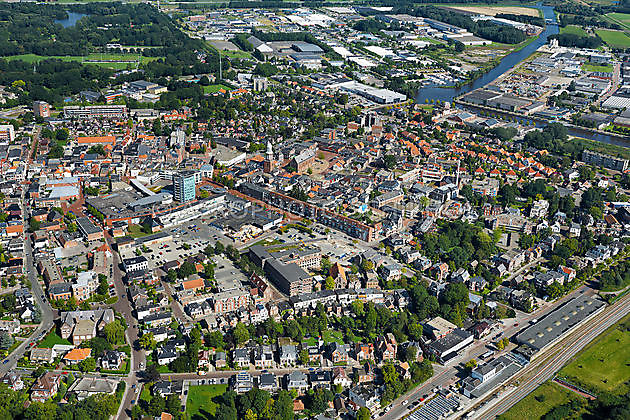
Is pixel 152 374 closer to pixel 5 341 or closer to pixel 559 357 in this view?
pixel 5 341

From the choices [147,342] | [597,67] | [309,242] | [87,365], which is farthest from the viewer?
[597,67]

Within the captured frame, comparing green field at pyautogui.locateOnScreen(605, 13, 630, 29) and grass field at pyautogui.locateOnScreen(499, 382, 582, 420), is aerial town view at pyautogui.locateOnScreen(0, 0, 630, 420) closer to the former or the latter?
grass field at pyautogui.locateOnScreen(499, 382, 582, 420)

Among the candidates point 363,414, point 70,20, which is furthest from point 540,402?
point 70,20

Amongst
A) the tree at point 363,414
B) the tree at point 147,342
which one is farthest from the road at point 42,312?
the tree at point 363,414

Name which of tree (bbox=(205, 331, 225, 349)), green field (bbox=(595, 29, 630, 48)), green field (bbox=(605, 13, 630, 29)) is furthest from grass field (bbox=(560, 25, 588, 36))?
tree (bbox=(205, 331, 225, 349))

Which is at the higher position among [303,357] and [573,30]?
[573,30]

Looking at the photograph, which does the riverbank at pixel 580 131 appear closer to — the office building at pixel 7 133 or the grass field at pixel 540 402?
the grass field at pixel 540 402

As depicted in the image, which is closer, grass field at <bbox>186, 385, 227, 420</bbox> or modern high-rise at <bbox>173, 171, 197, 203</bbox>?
grass field at <bbox>186, 385, 227, 420</bbox>
